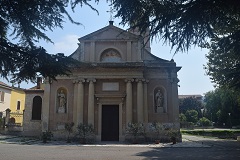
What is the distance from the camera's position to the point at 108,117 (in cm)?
2136

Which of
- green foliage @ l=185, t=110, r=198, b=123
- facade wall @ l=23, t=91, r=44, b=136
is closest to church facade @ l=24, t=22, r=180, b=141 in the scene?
facade wall @ l=23, t=91, r=44, b=136

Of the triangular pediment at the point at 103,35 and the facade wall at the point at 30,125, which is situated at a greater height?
the triangular pediment at the point at 103,35

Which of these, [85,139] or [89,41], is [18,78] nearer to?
[85,139]

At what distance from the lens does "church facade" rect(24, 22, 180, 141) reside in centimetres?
2073

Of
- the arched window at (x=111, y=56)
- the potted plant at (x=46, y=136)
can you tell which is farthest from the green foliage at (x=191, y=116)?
the potted plant at (x=46, y=136)

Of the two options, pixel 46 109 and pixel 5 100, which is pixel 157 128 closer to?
pixel 46 109

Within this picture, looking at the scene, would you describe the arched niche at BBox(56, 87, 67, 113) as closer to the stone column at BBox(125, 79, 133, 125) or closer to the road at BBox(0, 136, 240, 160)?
the stone column at BBox(125, 79, 133, 125)

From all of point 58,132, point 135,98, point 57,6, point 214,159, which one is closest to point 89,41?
point 135,98

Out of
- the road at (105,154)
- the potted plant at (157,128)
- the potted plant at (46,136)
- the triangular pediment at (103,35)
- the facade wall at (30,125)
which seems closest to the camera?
the road at (105,154)

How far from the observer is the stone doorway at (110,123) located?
829 inches

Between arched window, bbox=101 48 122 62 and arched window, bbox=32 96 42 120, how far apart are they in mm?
7600

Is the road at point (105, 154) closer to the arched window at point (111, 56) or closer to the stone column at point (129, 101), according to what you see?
the stone column at point (129, 101)

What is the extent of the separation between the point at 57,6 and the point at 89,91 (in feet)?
50.4

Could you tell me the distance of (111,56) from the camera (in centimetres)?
2200
